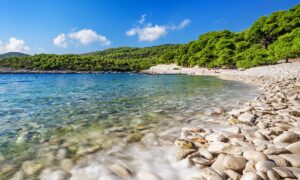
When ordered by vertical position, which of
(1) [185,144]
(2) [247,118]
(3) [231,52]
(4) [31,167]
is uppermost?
(3) [231,52]

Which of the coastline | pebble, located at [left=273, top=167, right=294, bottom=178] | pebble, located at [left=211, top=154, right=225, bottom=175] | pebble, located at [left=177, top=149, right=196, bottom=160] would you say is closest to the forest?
the coastline

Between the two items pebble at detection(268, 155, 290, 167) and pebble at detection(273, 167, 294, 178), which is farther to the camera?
pebble at detection(268, 155, 290, 167)

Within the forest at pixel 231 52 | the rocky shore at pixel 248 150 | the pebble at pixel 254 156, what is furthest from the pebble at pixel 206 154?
the forest at pixel 231 52

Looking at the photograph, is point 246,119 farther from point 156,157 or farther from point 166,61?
point 166,61

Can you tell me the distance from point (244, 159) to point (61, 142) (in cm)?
423

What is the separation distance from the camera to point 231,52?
66750 millimetres

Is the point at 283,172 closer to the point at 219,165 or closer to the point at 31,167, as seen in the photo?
the point at 219,165

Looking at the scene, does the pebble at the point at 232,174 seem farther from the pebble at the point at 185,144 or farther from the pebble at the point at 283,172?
the pebble at the point at 185,144

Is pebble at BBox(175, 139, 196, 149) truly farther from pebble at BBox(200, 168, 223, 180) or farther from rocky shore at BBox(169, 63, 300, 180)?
pebble at BBox(200, 168, 223, 180)

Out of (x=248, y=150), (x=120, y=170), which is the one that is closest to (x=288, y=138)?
(x=248, y=150)

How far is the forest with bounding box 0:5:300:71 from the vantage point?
4838 cm

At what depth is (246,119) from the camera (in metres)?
7.40

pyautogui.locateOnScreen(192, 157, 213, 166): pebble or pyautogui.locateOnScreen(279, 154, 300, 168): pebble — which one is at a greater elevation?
pyautogui.locateOnScreen(279, 154, 300, 168): pebble

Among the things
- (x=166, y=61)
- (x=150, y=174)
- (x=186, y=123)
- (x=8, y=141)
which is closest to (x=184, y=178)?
(x=150, y=174)
